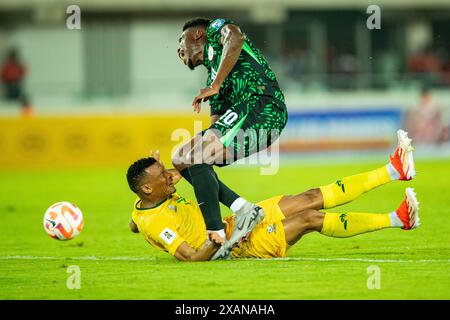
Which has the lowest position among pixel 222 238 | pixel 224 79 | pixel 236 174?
pixel 236 174

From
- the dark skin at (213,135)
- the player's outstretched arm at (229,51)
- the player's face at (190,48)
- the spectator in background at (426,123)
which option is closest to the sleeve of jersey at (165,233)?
the dark skin at (213,135)

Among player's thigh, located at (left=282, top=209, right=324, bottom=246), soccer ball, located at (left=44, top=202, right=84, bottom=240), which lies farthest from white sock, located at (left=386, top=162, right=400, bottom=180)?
soccer ball, located at (left=44, top=202, right=84, bottom=240)

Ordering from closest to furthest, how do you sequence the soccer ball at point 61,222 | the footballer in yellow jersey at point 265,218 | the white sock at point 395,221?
the footballer in yellow jersey at point 265,218 → the white sock at point 395,221 → the soccer ball at point 61,222

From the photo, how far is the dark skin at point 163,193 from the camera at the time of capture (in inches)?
359

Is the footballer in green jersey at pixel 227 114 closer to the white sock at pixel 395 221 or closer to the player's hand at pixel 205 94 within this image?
the player's hand at pixel 205 94

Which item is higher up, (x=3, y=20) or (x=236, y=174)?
(x=3, y=20)

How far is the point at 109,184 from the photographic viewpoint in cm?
1944

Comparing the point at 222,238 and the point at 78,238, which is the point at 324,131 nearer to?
the point at 78,238

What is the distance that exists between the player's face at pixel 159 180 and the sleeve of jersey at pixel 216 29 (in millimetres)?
1343

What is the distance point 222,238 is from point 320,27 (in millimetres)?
20754

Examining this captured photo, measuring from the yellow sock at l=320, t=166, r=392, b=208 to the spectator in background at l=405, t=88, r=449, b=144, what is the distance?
14.9 metres

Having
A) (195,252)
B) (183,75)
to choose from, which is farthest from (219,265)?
(183,75)

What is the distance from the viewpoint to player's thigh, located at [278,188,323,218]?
9.29 m

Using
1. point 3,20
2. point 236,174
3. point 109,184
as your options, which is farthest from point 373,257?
point 3,20
